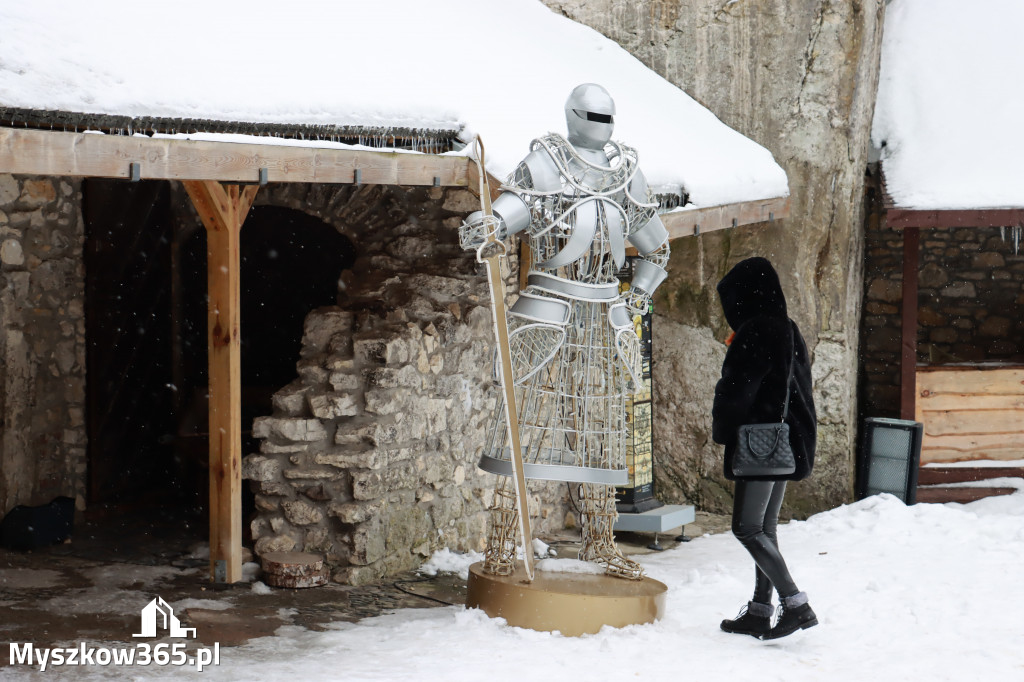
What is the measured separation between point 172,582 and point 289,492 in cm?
75

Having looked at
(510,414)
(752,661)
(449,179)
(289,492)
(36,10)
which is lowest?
(752,661)

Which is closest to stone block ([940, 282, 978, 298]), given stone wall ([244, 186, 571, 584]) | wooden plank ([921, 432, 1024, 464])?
wooden plank ([921, 432, 1024, 464])

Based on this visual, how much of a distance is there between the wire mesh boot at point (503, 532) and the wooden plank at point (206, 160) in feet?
4.70

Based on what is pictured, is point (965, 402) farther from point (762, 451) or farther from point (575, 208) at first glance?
point (575, 208)

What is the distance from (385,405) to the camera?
646 centimetres

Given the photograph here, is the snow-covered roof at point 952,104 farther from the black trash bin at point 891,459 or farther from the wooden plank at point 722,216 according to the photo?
the black trash bin at point 891,459

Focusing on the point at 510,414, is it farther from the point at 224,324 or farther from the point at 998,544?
the point at 998,544

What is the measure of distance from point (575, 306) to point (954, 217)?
14.5ft

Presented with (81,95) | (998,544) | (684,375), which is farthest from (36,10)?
(998,544)

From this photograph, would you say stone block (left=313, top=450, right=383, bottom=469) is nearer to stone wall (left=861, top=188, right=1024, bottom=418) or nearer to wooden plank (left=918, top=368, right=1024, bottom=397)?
wooden plank (left=918, top=368, right=1024, bottom=397)

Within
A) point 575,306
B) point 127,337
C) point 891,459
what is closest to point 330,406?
point 575,306

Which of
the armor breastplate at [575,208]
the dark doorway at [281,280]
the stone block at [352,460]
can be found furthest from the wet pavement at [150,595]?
the dark doorway at [281,280]

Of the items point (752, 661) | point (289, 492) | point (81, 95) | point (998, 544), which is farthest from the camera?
point (998, 544)

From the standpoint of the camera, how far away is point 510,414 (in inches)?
201
